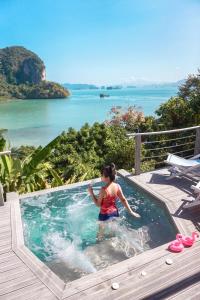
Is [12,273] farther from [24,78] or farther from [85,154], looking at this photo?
[24,78]

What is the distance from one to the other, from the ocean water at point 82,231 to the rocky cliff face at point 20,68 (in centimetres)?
12997

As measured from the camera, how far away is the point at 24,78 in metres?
131

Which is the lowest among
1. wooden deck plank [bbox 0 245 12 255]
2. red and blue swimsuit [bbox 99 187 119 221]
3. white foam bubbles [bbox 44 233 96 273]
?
white foam bubbles [bbox 44 233 96 273]

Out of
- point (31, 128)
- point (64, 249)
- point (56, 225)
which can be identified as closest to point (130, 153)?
point (56, 225)

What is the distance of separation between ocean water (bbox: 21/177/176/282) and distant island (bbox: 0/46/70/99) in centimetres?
10610

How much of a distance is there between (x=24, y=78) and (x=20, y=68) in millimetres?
5681

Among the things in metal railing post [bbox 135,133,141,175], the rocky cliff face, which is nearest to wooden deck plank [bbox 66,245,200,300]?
metal railing post [bbox 135,133,141,175]

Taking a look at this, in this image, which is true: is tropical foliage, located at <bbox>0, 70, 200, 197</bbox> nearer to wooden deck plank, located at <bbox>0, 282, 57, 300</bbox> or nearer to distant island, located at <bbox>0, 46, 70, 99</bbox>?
wooden deck plank, located at <bbox>0, 282, 57, 300</bbox>

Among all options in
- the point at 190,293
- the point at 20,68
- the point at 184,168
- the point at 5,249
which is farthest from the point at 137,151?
the point at 20,68

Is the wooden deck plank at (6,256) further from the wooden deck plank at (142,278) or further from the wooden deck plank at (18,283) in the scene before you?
the wooden deck plank at (142,278)

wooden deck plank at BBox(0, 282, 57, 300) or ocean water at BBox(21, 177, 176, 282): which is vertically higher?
wooden deck plank at BBox(0, 282, 57, 300)

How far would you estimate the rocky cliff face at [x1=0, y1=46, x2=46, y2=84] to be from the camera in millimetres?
128375

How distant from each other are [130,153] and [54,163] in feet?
9.08

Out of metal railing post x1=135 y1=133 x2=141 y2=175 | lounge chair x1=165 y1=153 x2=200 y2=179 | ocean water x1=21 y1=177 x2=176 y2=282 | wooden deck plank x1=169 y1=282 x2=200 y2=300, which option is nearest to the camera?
wooden deck plank x1=169 y1=282 x2=200 y2=300
